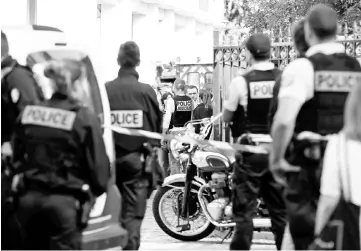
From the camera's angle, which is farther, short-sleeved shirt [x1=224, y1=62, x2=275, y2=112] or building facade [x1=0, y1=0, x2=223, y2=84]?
building facade [x1=0, y1=0, x2=223, y2=84]

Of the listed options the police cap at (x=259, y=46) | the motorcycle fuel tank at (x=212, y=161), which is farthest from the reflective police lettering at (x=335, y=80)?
the motorcycle fuel tank at (x=212, y=161)

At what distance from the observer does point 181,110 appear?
17438 millimetres

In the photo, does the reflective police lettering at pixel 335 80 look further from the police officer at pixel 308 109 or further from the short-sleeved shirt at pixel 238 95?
the short-sleeved shirt at pixel 238 95

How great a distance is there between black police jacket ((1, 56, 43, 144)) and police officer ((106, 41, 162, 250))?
175 cm

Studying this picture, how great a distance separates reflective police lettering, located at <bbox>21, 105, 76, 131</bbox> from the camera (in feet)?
21.6

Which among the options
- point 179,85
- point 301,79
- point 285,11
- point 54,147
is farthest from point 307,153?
point 285,11

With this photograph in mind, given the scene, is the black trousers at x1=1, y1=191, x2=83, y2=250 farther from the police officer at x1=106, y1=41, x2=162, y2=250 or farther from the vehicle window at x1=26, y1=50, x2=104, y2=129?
the police officer at x1=106, y1=41, x2=162, y2=250

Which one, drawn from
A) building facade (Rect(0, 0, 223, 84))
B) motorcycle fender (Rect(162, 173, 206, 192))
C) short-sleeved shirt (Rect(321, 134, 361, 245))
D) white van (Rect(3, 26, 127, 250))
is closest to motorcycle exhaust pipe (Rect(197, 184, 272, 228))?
motorcycle fender (Rect(162, 173, 206, 192))

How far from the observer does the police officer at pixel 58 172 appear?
21.4ft

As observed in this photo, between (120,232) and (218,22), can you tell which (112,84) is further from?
(218,22)

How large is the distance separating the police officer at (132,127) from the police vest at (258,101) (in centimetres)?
85

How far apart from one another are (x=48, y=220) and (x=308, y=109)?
1949mm

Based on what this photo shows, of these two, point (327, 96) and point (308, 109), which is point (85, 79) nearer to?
point (308, 109)

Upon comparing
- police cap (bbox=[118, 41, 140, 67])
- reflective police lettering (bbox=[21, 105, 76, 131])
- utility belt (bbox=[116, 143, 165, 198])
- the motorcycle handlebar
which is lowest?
the motorcycle handlebar
